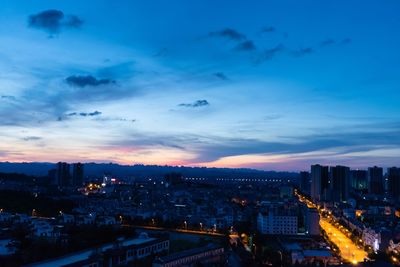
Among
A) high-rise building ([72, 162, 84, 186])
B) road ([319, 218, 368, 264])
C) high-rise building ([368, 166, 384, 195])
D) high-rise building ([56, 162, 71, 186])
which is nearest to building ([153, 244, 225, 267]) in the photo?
road ([319, 218, 368, 264])

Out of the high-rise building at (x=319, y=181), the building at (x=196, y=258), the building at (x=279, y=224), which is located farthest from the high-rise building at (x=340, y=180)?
the building at (x=196, y=258)

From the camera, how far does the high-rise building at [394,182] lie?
26061 millimetres

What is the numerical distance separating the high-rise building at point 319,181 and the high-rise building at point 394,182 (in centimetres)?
350

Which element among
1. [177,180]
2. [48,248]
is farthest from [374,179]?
[48,248]

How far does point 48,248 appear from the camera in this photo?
785cm

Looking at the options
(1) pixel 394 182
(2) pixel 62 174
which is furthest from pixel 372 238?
(2) pixel 62 174

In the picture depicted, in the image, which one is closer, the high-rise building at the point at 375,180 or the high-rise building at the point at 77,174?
the high-rise building at the point at 375,180

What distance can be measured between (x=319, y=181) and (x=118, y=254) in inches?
765

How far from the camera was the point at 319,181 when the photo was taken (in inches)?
1008

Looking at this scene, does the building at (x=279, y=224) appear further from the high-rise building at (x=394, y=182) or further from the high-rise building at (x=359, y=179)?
the high-rise building at (x=359, y=179)

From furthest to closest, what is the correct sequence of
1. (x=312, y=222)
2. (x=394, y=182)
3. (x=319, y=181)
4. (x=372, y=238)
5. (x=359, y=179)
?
(x=359, y=179) → (x=394, y=182) → (x=319, y=181) → (x=312, y=222) → (x=372, y=238)

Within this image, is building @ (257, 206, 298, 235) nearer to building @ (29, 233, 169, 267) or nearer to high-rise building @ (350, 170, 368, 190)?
building @ (29, 233, 169, 267)

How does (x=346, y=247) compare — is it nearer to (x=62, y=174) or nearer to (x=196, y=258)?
(x=196, y=258)

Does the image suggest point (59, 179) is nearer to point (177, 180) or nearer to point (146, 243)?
point (177, 180)
